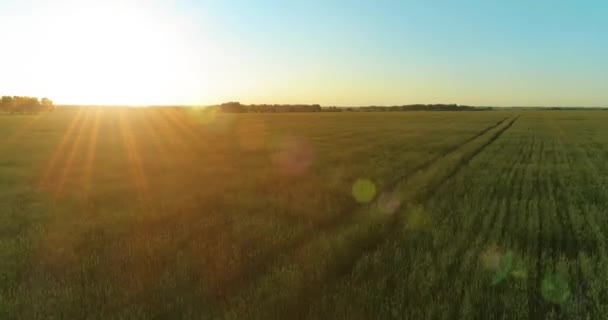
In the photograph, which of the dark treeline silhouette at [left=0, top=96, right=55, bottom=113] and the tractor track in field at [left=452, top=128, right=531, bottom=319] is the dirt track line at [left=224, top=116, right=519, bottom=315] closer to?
the tractor track in field at [left=452, top=128, right=531, bottom=319]

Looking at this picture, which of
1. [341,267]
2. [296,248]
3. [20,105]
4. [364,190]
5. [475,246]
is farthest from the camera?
[20,105]

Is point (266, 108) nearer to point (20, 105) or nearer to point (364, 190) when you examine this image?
point (20, 105)

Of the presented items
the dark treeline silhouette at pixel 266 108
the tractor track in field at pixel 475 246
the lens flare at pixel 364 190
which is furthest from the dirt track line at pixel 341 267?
the dark treeline silhouette at pixel 266 108

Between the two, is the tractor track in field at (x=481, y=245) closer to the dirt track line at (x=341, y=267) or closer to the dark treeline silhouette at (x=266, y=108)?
the dirt track line at (x=341, y=267)

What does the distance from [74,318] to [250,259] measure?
2522 mm

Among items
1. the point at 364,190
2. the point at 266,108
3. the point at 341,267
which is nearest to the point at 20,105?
the point at 266,108

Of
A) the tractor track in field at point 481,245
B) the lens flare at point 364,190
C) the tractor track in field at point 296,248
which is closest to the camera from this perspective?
the tractor track in field at point 481,245

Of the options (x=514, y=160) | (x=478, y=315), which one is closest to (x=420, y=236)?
(x=478, y=315)

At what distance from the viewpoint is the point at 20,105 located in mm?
142250

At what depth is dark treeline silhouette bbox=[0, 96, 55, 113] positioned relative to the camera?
14225 cm

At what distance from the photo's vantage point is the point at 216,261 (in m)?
6.43

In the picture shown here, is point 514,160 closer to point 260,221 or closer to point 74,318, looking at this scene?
point 260,221

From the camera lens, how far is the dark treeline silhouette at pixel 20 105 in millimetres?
142250

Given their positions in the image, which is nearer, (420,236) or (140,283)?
(140,283)
